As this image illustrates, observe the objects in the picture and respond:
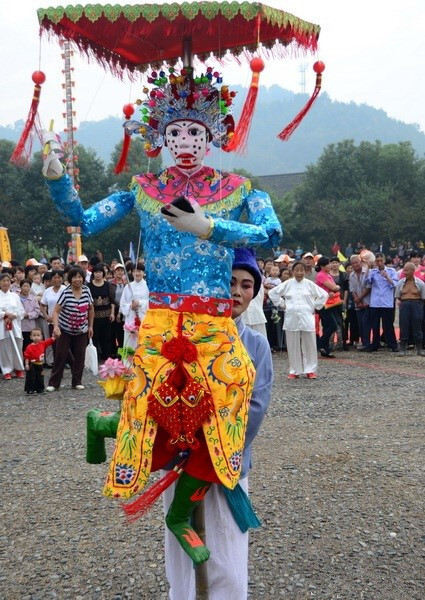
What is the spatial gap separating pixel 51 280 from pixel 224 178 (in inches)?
323

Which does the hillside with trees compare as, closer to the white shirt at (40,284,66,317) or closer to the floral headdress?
the white shirt at (40,284,66,317)

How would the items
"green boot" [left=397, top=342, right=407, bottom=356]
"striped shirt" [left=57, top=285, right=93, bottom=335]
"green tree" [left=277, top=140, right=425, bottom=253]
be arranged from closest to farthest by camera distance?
"striped shirt" [left=57, top=285, right=93, bottom=335]
"green boot" [left=397, top=342, right=407, bottom=356]
"green tree" [left=277, top=140, right=425, bottom=253]

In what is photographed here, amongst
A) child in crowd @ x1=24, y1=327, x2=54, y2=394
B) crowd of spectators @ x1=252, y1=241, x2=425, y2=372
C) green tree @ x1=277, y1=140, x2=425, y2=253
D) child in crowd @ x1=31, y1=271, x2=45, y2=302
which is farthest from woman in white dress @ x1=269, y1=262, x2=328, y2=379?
green tree @ x1=277, y1=140, x2=425, y2=253

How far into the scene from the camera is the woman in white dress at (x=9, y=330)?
1019cm

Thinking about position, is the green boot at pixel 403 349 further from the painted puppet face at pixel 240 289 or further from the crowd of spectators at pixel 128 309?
the painted puppet face at pixel 240 289

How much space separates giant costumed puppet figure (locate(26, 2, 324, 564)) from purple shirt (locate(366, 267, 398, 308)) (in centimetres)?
946

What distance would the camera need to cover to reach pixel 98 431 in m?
2.88

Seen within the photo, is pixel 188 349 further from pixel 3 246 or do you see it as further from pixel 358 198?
pixel 358 198

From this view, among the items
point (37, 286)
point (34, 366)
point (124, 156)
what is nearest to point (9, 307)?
point (34, 366)

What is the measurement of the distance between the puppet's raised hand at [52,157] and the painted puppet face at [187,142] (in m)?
0.48

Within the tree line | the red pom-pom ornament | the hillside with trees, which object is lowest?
the red pom-pom ornament

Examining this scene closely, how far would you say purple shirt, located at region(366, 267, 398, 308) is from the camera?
12.6 m

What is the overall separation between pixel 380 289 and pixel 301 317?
3312 mm

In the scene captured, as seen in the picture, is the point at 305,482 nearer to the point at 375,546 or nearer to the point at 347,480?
the point at 347,480
